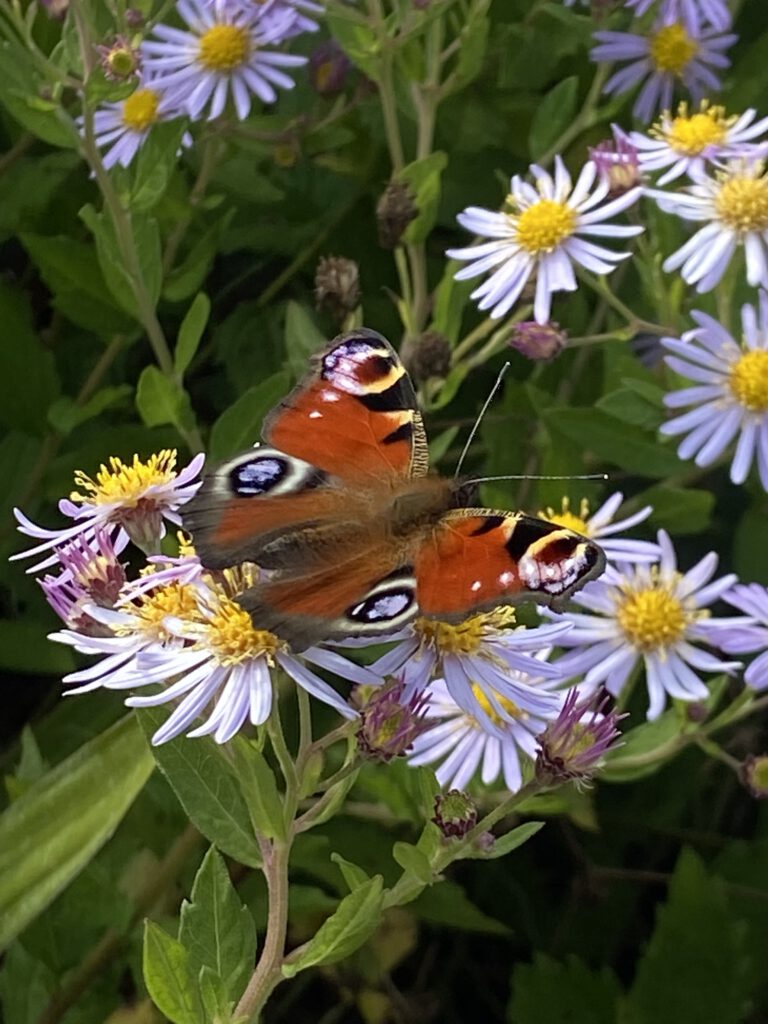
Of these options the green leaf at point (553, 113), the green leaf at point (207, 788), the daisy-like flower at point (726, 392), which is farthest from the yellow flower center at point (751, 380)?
the green leaf at point (207, 788)

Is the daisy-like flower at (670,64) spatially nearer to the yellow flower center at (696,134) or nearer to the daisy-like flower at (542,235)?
the yellow flower center at (696,134)

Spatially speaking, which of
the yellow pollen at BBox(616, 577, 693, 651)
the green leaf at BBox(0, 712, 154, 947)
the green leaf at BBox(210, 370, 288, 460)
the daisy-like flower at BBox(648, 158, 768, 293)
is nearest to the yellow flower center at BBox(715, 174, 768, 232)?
the daisy-like flower at BBox(648, 158, 768, 293)

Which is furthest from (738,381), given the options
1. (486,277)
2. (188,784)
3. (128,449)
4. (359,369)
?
(188,784)

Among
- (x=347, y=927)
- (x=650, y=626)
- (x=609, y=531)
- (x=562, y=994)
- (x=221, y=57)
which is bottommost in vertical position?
(x=562, y=994)

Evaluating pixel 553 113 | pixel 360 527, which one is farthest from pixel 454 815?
pixel 553 113

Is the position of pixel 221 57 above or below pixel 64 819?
above

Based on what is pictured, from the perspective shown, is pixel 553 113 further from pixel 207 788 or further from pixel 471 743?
pixel 207 788
